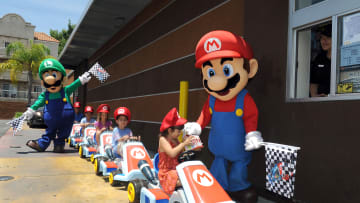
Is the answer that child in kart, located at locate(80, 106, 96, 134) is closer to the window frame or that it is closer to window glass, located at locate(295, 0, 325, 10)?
the window frame

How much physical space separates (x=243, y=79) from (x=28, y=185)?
12.1ft

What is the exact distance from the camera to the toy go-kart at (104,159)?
5253 mm

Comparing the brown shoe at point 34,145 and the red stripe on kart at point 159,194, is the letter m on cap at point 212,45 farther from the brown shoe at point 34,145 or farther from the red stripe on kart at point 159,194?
the brown shoe at point 34,145

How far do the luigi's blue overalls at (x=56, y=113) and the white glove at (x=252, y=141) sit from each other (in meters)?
5.89

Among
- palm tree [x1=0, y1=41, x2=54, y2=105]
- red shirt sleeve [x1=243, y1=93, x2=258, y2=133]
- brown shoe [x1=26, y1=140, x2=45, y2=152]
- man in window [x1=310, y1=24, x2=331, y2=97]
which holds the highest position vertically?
palm tree [x1=0, y1=41, x2=54, y2=105]

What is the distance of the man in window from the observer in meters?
3.67

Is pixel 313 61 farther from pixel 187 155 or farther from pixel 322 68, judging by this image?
pixel 187 155

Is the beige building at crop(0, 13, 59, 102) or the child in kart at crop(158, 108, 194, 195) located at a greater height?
the beige building at crop(0, 13, 59, 102)

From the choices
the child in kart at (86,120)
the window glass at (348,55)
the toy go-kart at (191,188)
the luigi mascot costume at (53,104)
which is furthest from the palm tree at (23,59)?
the window glass at (348,55)

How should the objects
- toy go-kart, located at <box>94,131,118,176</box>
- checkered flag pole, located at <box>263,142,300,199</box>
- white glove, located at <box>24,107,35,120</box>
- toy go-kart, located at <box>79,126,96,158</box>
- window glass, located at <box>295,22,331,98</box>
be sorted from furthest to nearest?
1. white glove, located at <box>24,107,35,120</box>
2. toy go-kart, located at <box>79,126,96,158</box>
3. toy go-kart, located at <box>94,131,118,176</box>
4. window glass, located at <box>295,22,331,98</box>
5. checkered flag pole, located at <box>263,142,300,199</box>

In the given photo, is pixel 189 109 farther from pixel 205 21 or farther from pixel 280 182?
pixel 280 182

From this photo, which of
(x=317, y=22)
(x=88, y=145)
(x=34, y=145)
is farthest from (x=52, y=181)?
(x=317, y=22)

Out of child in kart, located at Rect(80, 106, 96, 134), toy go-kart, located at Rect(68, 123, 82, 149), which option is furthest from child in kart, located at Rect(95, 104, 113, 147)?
toy go-kart, located at Rect(68, 123, 82, 149)

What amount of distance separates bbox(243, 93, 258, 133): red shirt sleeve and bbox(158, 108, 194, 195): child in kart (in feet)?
2.73
